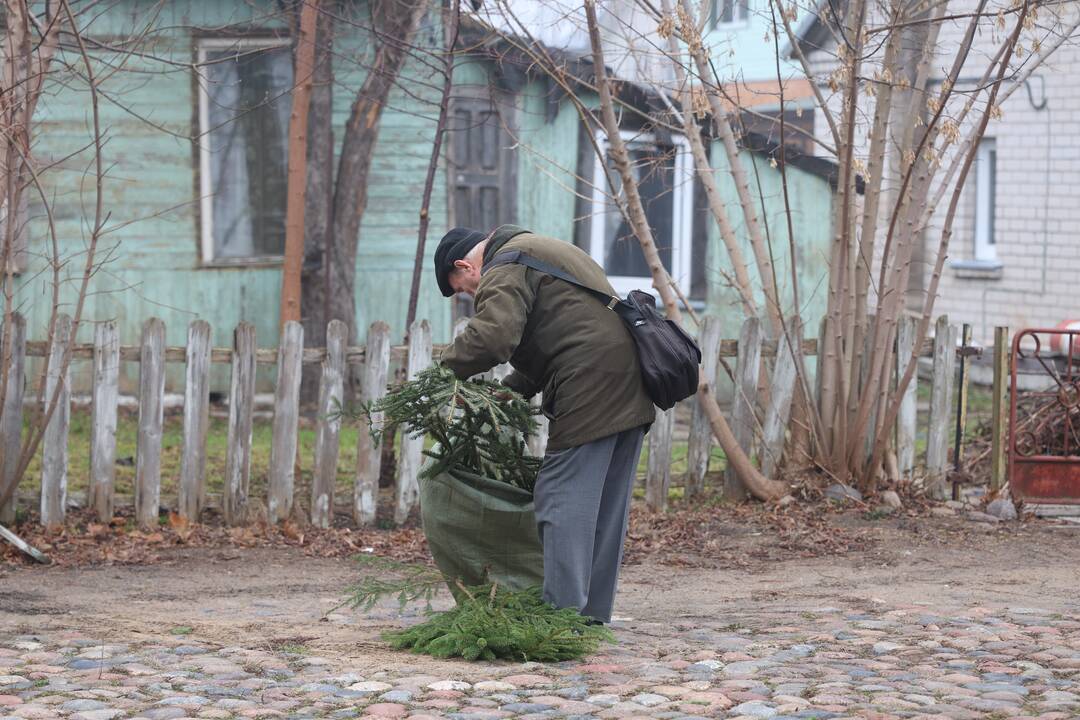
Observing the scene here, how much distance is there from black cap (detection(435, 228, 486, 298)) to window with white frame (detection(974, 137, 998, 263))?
13230 mm

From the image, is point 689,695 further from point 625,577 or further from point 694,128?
point 694,128

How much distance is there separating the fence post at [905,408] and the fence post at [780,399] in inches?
26.0

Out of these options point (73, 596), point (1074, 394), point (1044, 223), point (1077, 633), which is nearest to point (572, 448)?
point (1077, 633)

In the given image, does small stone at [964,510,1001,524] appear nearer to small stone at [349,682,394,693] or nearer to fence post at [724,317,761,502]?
fence post at [724,317,761,502]

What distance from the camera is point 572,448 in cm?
478

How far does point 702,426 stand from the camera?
26.7ft

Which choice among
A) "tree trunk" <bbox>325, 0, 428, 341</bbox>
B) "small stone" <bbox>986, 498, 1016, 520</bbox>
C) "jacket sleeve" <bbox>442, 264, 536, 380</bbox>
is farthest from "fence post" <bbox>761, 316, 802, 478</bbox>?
"tree trunk" <bbox>325, 0, 428, 341</bbox>

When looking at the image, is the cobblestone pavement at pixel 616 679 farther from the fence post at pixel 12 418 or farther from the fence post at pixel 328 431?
the fence post at pixel 328 431

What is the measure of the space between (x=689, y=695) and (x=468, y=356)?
1.34 metres

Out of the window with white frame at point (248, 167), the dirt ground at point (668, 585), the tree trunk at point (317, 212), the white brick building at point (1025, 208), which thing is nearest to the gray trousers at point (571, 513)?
the dirt ground at point (668, 585)

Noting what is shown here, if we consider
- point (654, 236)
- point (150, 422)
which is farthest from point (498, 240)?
point (654, 236)

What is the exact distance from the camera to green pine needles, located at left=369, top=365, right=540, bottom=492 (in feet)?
15.6

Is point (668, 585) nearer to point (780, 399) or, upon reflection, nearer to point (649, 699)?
point (780, 399)

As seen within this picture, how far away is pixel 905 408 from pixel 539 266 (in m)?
4.23
